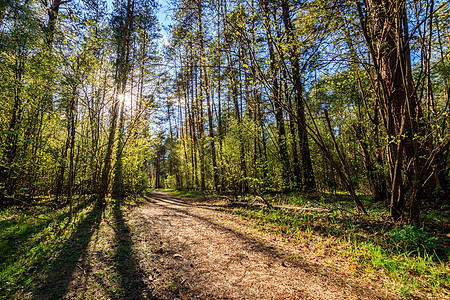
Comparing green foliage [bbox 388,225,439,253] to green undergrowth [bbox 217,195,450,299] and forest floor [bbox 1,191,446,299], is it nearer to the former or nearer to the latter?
green undergrowth [bbox 217,195,450,299]

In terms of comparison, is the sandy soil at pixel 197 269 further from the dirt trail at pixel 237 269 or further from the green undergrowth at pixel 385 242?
the green undergrowth at pixel 385 242

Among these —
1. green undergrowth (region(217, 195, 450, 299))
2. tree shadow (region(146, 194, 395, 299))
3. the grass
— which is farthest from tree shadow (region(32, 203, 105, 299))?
green undergrowth (region(217, 195, 450, 299))

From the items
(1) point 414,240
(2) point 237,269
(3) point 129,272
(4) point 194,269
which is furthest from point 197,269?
(1) point 414,240

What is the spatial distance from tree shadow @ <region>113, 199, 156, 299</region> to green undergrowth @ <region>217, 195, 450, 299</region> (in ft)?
8.99

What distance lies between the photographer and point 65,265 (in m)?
2.70

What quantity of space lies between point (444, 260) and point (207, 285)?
3.13 m

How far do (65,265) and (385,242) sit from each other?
5036mm

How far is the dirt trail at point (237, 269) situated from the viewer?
79.1 inches

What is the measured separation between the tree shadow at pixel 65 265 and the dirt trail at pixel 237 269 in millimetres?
864

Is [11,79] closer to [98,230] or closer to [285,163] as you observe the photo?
[98,230]

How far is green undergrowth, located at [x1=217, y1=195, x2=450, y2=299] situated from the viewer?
6.77 ft

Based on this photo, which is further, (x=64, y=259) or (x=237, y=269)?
(x=64, y=259)

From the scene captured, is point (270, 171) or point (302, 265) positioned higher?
point (270, 171)

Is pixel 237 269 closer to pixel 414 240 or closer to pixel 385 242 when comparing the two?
pixel 385 242
